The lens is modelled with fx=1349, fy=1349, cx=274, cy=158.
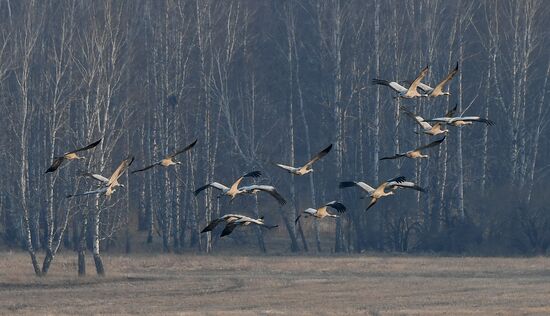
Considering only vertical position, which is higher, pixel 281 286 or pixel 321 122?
pixel 321 122

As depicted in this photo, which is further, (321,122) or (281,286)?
(321,122)

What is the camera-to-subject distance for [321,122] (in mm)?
55281

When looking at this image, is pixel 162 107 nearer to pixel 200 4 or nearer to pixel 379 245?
pixel 200 4

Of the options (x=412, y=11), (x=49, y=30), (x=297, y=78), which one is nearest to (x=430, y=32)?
(x=412, y=11)

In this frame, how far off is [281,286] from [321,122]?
20970 millimetres

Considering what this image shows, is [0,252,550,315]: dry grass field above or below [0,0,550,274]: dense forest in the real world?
below

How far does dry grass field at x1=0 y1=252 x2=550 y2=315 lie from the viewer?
2981 cm

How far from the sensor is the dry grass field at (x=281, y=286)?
97.8ft

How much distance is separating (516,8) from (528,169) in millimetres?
6378

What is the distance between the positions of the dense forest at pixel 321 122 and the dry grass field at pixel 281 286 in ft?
12.2

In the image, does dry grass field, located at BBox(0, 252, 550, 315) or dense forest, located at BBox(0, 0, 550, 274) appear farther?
dense forest, located at BBox(0, 0, 550, 274)

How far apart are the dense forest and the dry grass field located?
12.2 feet

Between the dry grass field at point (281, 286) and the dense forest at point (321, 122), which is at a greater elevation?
the dense forest at point (321, 122)

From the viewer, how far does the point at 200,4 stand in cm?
4978
